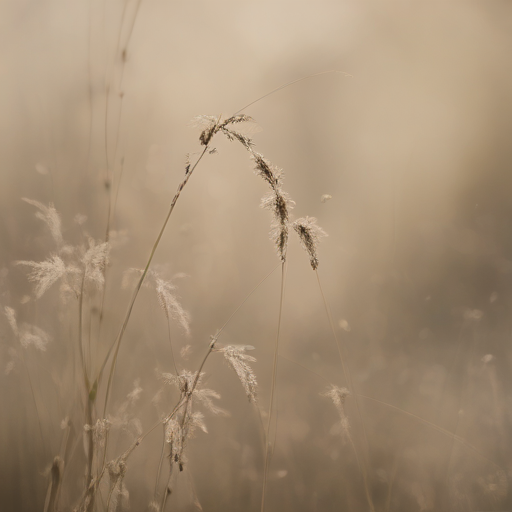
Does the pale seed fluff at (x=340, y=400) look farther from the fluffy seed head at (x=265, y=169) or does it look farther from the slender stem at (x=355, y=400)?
the fluffy seed head at (x=265, y=169)

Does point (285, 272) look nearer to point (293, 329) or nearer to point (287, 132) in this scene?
point (293, 329)

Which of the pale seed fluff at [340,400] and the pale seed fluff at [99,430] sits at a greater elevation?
the pale seed fluff at [340,400]

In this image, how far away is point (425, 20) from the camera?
821 mm

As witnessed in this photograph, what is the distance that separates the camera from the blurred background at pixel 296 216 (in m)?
0.81

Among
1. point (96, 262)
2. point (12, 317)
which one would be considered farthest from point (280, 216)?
point (12, 317)

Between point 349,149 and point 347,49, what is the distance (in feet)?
0.77

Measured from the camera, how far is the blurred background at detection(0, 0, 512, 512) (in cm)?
81

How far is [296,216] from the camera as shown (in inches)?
32.1

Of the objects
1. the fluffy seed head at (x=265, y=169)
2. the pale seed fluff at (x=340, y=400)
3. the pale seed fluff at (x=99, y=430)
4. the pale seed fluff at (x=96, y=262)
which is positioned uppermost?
the fluffy seed head at (x=265, y=169)

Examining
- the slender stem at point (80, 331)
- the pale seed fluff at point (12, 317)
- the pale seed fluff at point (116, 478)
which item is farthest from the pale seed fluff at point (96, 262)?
the pale seed fluff at point (116, 478)

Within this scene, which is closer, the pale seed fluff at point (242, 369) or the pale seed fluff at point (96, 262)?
the pale seed fluff at point (242, 369)

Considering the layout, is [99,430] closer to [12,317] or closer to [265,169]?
[12,317]

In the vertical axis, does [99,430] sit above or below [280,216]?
below

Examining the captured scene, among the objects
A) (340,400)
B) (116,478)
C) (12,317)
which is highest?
(12,317)
